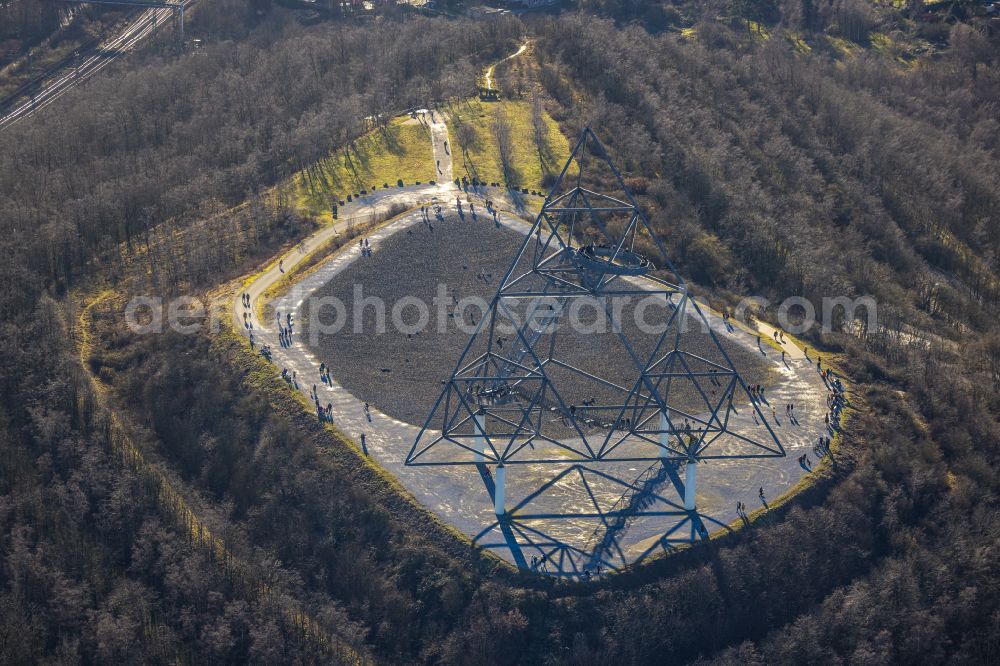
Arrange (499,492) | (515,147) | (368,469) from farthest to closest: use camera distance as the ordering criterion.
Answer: (515,147) < (368,469) < (499,492)

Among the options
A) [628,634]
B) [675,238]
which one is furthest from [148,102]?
[628,634]

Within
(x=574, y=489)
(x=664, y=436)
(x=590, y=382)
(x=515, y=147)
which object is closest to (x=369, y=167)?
(x=515, y=147)

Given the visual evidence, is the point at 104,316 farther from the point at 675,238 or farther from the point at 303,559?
the point at 675,238

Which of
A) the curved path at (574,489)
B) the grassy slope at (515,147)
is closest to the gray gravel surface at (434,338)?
the curved path at (574,489)

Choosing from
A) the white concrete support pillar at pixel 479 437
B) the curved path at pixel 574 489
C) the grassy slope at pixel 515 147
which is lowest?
the curved path at pixel 574 489

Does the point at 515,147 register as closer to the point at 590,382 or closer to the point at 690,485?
the point at 590,382

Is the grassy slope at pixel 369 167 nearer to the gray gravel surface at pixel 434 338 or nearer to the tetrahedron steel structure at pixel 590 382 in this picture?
the gray gravel surface at pixel 434 338
